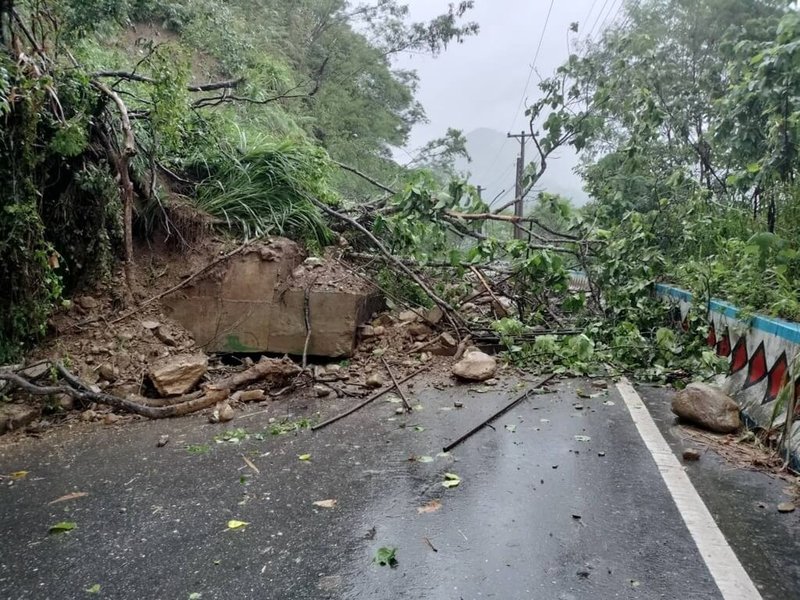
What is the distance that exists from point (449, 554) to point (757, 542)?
130 centimetres

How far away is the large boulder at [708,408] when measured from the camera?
11.8 feet

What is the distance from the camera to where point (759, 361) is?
3.80m

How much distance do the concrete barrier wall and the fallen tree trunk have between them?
382cm

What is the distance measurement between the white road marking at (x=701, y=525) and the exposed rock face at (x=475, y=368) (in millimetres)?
1439

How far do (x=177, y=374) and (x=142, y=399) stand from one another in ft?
1.06

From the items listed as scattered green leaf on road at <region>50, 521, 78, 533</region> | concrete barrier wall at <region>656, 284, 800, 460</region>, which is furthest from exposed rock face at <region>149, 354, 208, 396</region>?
concrete barrier wall at <region>656, 284, 800, 460</region>

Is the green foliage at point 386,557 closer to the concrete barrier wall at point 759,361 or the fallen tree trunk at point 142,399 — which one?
the concrete barrier wall at point 759,361

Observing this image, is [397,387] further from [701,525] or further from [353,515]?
[701,525]

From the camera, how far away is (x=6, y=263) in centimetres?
415

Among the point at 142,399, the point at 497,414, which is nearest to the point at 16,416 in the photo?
the point at 142,399

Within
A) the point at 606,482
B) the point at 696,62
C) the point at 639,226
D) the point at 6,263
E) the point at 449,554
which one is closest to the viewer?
the point at 449,554

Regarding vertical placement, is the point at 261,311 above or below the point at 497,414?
above

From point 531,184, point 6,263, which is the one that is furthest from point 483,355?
point 6,263

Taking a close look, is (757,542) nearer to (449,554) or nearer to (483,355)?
(449,554)
